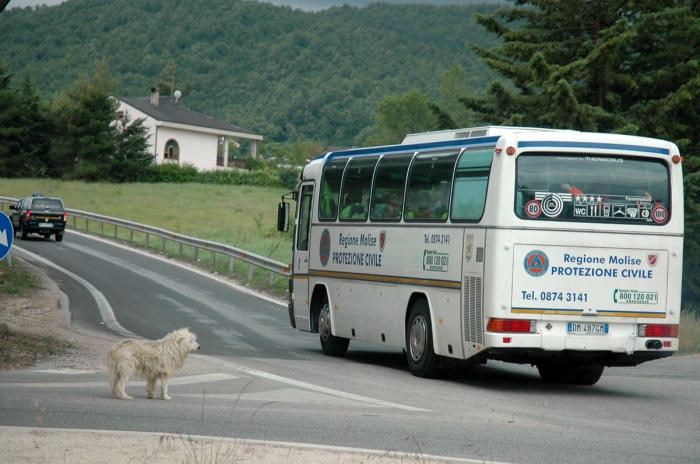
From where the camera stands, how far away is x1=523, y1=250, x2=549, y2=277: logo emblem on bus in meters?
11.6

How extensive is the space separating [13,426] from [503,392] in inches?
252

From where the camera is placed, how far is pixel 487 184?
38.7ft

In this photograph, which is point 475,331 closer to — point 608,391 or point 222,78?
point 608,391

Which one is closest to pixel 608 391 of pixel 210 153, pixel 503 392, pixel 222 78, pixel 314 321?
pixel 503 392

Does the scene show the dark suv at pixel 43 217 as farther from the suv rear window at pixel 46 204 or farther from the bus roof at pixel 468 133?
the bus roof at pixel 468 133

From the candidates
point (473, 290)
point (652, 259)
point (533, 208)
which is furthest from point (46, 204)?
point (652, 259)

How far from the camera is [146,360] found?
32.7 feet

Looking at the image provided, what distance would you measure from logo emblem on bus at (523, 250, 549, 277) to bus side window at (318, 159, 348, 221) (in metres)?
5.12

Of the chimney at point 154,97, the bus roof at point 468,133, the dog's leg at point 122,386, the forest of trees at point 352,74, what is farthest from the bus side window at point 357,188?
the chimney at point 154,97

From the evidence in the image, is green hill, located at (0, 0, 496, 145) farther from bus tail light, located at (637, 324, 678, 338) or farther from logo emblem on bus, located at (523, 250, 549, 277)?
logo emblem on bus, located at (523, 250, 549, 277)

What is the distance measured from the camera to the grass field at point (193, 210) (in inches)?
1356

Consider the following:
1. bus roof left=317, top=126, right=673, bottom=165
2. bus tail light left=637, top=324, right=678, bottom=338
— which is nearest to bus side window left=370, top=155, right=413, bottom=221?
bus roof left=317, top=126, right=673, bottom=165

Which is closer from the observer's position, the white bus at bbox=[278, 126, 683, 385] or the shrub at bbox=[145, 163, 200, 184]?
the white bus at bbox=[278, 126, 683, 385]

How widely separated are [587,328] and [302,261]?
679 cm
